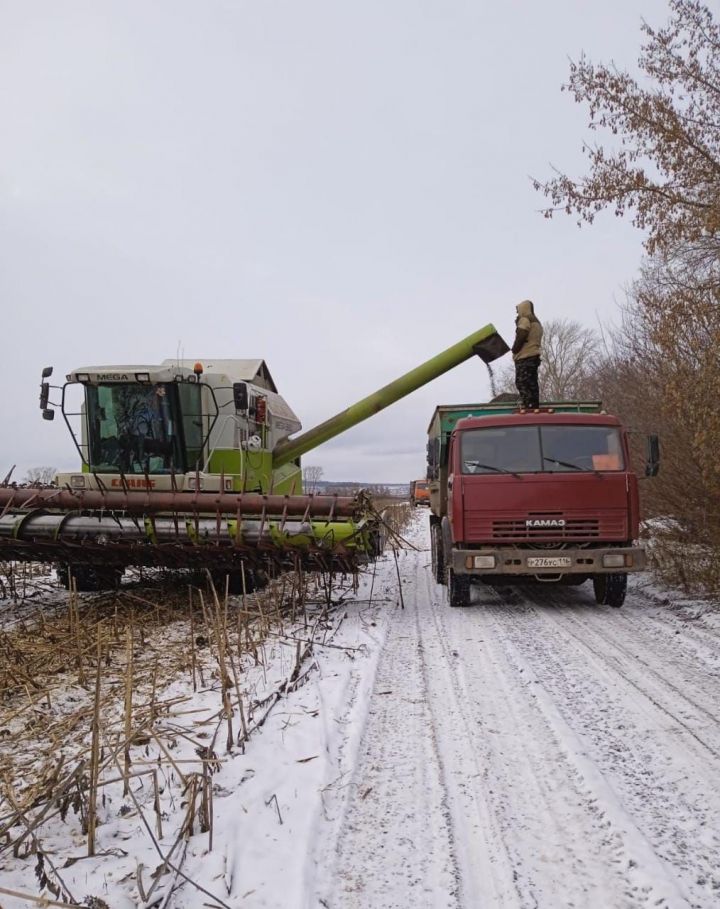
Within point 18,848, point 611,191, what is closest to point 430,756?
point 18,848

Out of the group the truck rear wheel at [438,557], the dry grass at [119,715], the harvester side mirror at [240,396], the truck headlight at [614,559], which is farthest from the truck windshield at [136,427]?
the truck headlight at [614,559]

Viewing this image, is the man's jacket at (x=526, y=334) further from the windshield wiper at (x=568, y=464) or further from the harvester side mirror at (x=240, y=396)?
the harvester side mirror at (x=240, y=396)

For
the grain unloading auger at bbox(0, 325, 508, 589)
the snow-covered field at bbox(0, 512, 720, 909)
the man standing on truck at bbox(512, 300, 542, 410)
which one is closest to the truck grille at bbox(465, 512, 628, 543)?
the grain unloading auger at bbox(0, 325, 508, 589)

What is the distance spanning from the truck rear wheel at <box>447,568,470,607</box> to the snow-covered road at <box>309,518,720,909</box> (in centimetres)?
162

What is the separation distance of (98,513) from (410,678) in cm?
418

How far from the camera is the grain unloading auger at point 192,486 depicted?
6.83 meters

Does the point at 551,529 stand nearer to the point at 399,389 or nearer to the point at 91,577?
the point at 399,389

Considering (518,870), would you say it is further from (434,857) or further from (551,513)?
(551,513)

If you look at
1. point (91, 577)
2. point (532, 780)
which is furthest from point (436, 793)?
point (91, 577)

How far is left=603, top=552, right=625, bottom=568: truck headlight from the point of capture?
267 inches

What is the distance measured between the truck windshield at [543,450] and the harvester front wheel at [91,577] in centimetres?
467

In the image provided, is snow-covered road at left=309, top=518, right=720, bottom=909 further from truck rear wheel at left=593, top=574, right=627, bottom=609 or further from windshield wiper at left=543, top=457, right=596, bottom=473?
windshield wiper at left=543, top=457, right=596, bottom=473

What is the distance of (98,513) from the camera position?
23.3 feet

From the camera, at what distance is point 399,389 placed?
11.1 metres
